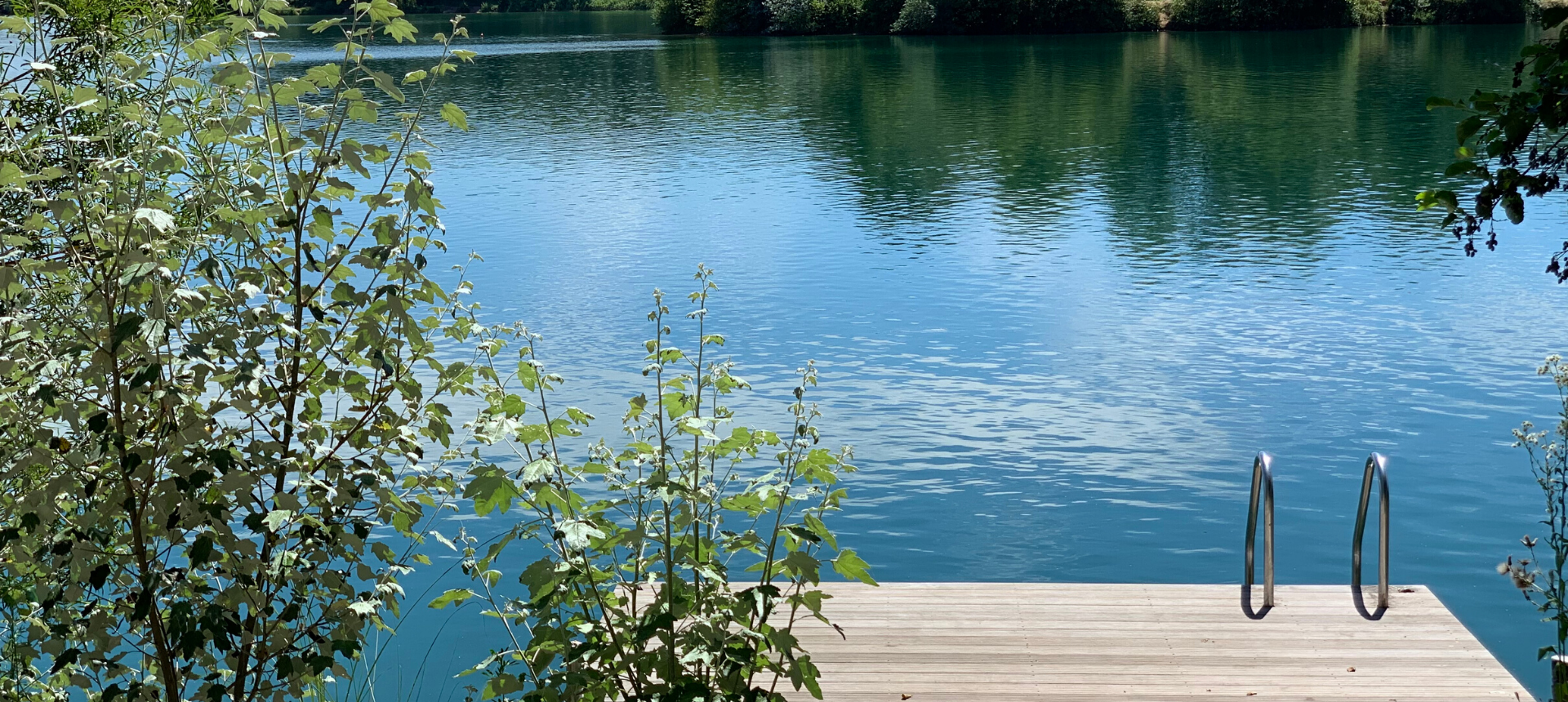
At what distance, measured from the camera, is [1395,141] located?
2425 cm

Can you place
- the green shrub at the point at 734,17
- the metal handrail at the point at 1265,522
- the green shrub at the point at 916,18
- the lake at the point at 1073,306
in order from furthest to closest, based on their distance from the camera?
the green shrub at the point at 734,17 → the green shrub at the point at 916,18 → the lake at the point at 1073,306 → the metal handrail at the point at 1265,522

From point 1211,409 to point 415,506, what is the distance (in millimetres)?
8543

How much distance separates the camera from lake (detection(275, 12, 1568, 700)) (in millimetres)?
8695

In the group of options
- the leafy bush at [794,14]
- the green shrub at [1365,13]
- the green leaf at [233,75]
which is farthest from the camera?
the leafy bush at [794,14]

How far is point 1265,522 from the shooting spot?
543cm

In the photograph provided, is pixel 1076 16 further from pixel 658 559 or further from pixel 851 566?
pixel 851 566

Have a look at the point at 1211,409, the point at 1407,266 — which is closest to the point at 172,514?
the point at 1211,409

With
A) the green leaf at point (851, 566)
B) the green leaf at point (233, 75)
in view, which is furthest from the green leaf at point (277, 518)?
the green leaf at point (851, 566)

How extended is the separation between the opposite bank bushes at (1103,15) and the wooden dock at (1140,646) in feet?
159

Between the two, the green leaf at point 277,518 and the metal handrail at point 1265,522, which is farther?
the metal handrail at point 1265,522

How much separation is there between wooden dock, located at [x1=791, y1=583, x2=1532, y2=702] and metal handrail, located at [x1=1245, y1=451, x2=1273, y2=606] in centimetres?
7

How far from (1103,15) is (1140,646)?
49.7m

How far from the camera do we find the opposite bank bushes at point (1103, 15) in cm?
5034

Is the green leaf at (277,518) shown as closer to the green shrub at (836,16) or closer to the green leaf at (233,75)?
the green leaf at (233,75)
